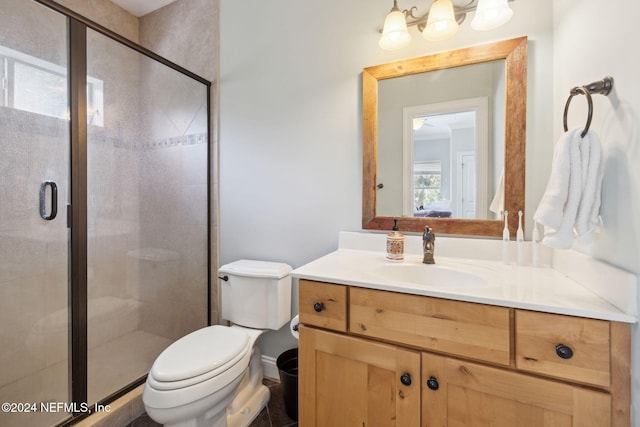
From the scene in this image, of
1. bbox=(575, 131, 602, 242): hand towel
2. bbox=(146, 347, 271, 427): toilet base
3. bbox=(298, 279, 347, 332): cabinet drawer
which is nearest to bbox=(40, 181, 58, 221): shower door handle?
bbox=(146, 347, 271, 427): toilet base

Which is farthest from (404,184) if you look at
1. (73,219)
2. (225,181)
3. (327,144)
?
(73,219)

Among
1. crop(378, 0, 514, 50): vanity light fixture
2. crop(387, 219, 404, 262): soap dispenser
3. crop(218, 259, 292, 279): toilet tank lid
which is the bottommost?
crop(218, 259, 292, 279): toilet tank lid

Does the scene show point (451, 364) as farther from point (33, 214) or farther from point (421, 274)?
point (33, 214)

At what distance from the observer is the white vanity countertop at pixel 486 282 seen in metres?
0.73

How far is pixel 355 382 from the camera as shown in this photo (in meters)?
0.96

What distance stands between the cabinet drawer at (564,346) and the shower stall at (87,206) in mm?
1798

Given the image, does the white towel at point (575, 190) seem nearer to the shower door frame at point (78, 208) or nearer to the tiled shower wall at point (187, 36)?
the tiled shower wall at point (187, 36)

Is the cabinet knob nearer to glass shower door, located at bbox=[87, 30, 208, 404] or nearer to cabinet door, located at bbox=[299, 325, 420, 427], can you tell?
cabinet door, located at bbox=[299, 325, 420, 427]

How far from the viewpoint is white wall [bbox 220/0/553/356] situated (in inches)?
58.6

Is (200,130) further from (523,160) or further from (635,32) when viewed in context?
(635,32)

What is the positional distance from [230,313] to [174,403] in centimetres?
58

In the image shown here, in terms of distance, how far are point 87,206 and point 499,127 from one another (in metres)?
2.04

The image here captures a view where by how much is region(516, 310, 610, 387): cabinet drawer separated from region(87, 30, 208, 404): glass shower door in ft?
5.92

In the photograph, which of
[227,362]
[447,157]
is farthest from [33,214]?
[447,157]
